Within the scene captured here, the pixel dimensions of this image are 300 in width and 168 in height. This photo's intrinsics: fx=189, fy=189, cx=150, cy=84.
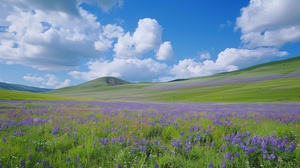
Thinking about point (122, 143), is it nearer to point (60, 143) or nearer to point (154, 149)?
point (154, 149)

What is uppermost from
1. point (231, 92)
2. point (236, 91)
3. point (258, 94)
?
point (236, 91)

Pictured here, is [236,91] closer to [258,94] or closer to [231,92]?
[231,92]

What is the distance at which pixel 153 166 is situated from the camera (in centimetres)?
339

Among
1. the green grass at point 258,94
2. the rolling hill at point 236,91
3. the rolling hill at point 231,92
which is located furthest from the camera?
the rolling hill at point 236,91

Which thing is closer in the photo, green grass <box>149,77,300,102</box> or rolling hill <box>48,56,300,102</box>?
green grass <box>149,77,300,102</box>

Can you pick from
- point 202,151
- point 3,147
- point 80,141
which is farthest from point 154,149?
point 3,147

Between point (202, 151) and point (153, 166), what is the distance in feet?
4.46

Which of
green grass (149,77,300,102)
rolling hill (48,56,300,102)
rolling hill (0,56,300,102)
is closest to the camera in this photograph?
green grass (149,77,300,102)

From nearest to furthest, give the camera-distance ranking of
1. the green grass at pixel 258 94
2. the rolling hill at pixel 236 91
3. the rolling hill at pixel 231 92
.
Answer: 1. the green grass at pixel 258 94
2. the rolling hill at pixel 231 92
3. the rolling hill at pixel 236 91

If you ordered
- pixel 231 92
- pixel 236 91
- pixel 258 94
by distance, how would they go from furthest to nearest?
pixel 236 91 < pixel 231 92 < pixel 258 94

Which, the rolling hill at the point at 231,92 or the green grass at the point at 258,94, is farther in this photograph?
the rolling hill at the point at 231,92

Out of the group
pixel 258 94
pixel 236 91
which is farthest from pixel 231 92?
pixel 258 94

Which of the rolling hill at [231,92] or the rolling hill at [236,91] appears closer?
the rolling hill at [231,92]

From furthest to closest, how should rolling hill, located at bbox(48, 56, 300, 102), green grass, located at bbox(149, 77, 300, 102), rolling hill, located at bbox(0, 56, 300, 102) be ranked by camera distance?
rolling hill, located at bbox(48, 56, 300, 102) → rolling hill, located at bbox(0, 56, 300, 102) → green grass, located at bbox(149, 77, 300, 102)
